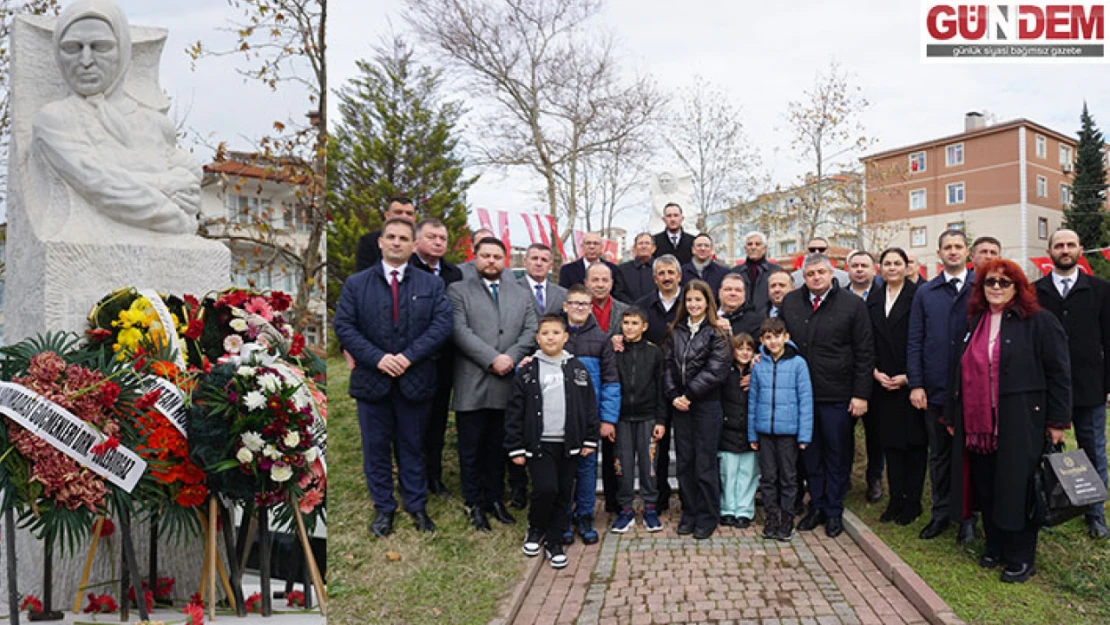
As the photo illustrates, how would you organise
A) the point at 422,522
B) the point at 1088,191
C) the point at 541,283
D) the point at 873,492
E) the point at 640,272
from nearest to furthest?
the point at 422,522 < the point at 541,283 < the point at 873,492 < the point at 640,272 < the point at 1088,191

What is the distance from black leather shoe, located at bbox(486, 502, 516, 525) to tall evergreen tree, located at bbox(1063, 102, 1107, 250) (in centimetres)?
441

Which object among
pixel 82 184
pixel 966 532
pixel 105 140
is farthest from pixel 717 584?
pixel 105 140

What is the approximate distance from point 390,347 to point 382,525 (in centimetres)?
98

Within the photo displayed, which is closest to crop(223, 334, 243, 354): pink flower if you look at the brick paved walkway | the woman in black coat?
the brick paved walkway

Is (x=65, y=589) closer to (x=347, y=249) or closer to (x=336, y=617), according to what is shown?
(x=336, y=617)

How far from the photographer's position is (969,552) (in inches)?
165

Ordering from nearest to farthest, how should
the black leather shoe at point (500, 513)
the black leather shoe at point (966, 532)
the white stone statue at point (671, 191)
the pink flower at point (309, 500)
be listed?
1. the pink flower at point (309, 500)
2. the black leather shoe at point (966, 532)
3. the black leather shoe at point (500, 513)
4. the white stone statue at point (671, 191)

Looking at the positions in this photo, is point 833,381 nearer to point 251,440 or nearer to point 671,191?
point 251,440

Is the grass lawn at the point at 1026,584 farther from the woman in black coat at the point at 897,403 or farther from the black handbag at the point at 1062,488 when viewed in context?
the black handbag at the point at 1062,488

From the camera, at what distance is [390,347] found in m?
4.04

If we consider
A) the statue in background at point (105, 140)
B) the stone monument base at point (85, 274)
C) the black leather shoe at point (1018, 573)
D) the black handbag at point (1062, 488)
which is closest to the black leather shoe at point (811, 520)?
the black leather shoe at point (1018, 573)

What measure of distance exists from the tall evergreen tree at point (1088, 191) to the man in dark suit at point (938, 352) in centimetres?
155

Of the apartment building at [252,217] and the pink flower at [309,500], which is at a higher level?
the apartment building at [252,217]

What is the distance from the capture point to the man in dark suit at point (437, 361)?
464 cm
